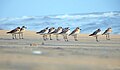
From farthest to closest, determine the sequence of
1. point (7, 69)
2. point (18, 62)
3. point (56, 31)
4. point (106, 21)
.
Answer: point (106, 21) → point (56, 31) → point (18, 62) → point (7, 69)

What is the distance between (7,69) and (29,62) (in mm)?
1518

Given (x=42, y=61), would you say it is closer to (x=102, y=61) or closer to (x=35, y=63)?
(x=35, y=63)

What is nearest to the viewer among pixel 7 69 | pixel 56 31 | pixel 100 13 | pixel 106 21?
pixel 7 69

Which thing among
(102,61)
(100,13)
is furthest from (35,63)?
(100,13)

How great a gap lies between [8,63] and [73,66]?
1641 mm

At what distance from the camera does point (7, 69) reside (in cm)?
888

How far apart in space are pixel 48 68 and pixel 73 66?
85 centimetres

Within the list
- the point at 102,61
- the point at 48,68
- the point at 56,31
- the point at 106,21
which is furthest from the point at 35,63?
the point at 106,21

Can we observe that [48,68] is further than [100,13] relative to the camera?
No

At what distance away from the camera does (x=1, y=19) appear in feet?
265

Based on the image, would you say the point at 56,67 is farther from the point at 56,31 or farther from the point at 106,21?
the point at 106,21

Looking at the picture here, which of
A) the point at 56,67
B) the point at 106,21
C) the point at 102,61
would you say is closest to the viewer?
the point at 56,67

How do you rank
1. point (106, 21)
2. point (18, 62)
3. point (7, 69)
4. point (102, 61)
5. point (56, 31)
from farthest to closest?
point (106, 21) → point (56, 31) → point (102, 61) → point (18, 62) → point (7, 69)

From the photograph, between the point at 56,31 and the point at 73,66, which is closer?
the point at 73,66
